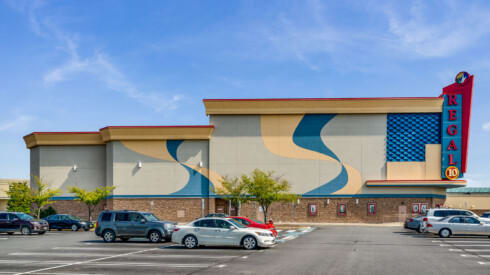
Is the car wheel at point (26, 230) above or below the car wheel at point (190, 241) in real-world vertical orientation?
below

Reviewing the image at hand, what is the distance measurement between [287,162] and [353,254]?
113ft

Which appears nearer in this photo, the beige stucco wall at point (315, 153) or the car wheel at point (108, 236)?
the car wheel at point (108, 236)

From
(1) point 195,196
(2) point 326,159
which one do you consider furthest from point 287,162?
(1) point 195,196

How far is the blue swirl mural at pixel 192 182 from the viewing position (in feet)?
192

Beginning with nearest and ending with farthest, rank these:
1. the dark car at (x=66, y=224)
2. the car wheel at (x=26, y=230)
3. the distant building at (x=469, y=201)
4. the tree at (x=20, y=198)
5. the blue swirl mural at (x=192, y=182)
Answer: the car wheel at (x=26, y=230) → the dark car at (x=66, y=224) → the tree at (x=20, y=198) → the blue swirl mural at (x=192, y=182) → the distant building at (x=469, y=201)

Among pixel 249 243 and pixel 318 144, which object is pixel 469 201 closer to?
pixel 318 144

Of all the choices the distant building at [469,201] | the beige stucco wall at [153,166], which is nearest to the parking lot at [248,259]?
the beige stucco wall at [153,166]

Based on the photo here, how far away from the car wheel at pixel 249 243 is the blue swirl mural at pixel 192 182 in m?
33.2

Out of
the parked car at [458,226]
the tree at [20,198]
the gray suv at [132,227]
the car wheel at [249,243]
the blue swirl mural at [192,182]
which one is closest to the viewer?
the car wheel at [249,243]

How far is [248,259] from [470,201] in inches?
3062

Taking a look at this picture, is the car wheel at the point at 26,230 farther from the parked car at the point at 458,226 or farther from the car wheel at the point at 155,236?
the parked car at the point at 458,226

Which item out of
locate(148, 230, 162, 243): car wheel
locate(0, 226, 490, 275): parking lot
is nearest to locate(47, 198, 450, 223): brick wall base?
locate(148, 230, 162, 243): car wheel

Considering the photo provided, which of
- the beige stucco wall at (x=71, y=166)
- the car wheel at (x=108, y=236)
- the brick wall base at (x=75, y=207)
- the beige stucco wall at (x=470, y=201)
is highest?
the beige stucco wall at (x=71, y=166)

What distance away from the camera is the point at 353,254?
23.1 metres
